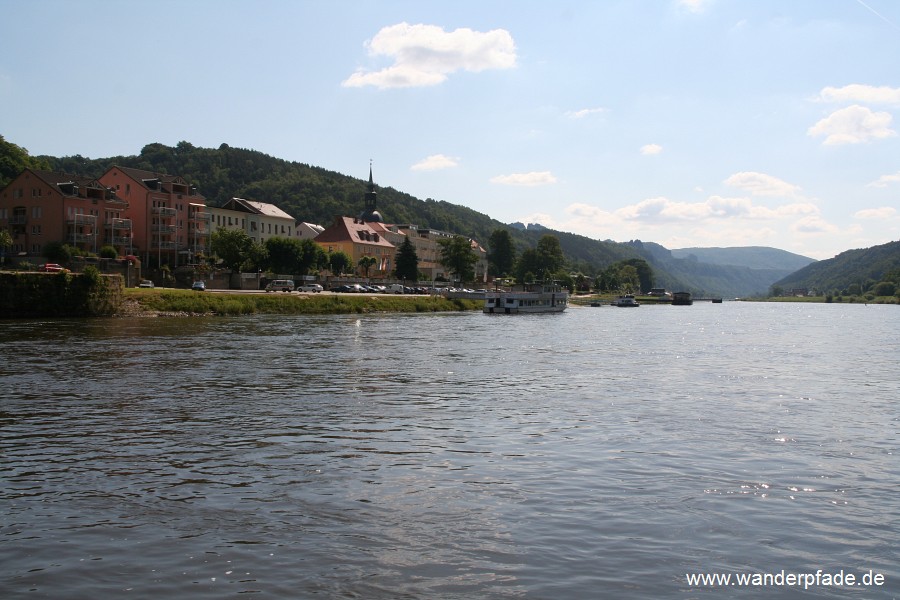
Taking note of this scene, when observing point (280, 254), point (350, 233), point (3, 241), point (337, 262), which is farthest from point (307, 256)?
point (3, 241)

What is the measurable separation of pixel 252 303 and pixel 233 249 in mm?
28182

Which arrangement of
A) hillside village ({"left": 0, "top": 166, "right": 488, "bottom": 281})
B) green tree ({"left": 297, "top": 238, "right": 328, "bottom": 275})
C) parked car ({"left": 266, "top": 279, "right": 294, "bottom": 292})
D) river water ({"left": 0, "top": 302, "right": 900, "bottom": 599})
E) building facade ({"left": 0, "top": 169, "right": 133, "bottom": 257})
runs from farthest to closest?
green tree ({"left": 297, "top": 238, "right": 328, "bottom": 275}) → parked car ({"left": 266, "top": 279, "right": 294, "bottom": 292}) → hillside village ({"left": 0, "top": 166, "right": 488, "bottom": 281}) → building facade ({"left": 0, "top": 169, "right": 133, "bottom": 257}) → river water ({"left": 0, "top": 302, "right": 900, "bottom": 599})

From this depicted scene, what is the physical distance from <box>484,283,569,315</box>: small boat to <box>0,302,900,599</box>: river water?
275 feet

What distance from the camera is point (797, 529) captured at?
12055mm

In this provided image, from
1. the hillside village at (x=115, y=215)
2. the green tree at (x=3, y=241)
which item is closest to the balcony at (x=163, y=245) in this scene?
the hillside village at (x=115, y=215)

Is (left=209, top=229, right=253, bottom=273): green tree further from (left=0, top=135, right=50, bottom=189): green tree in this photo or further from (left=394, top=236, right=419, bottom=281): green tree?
(left=394, top=236, right=419, bottom=281): green tree

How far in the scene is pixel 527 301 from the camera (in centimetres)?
12119

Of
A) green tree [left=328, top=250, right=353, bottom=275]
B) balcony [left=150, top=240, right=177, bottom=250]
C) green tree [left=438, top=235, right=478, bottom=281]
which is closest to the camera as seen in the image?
balcony [left=150, top=240, right=177, bottom=250]

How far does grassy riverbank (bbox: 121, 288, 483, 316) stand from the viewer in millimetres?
70125

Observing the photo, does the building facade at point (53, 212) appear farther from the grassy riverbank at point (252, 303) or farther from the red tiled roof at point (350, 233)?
the red tiled roof at point (350, 233)

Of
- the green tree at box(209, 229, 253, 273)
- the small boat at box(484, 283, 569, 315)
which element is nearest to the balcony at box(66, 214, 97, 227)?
the green tree at box(209, 229, 253, 273)

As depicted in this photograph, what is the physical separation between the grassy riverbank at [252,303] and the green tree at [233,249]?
65.3 ft

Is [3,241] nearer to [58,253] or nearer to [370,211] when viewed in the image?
[58,253]

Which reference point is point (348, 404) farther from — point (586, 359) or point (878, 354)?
point (878, 354)
